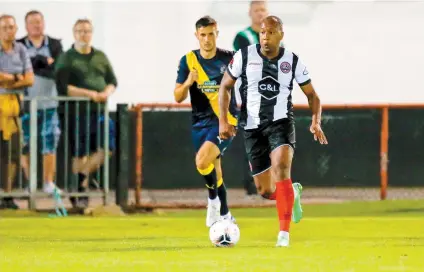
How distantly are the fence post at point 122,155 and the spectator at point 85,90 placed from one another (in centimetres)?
12

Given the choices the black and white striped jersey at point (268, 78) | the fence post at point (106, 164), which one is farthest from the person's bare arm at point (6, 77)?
the black and white striped jersey at point (268, 78)

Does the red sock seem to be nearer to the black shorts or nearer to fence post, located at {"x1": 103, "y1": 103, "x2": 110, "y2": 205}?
the black shorts

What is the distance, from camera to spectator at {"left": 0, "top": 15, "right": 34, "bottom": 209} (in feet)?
49.4

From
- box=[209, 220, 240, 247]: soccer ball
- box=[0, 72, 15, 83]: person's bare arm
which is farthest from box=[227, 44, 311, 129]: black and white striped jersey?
box=[0, 72, 15, 83]: person's bare arm

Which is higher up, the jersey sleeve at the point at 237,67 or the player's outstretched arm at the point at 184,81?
the jersey sleeve at the point at 237,67

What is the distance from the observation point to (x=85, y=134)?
1562cm

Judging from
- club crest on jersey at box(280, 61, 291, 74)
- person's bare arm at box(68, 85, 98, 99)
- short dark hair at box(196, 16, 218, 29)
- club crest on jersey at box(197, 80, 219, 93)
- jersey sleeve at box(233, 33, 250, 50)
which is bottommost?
person's bare arm at box(68, 85, 98, 99)

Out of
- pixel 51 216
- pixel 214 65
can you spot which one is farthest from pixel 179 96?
pixel 51 216

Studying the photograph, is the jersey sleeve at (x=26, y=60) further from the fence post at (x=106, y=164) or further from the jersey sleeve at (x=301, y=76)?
the jersey sleeve at (x=301, y=76)

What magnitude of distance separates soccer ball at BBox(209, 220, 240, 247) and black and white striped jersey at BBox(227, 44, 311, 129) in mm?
869

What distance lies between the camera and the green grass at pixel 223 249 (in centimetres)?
944

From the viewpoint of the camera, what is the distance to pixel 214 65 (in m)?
12.8

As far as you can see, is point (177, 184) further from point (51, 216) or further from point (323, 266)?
point (323, 266)

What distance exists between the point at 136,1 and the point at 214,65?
194 inches
